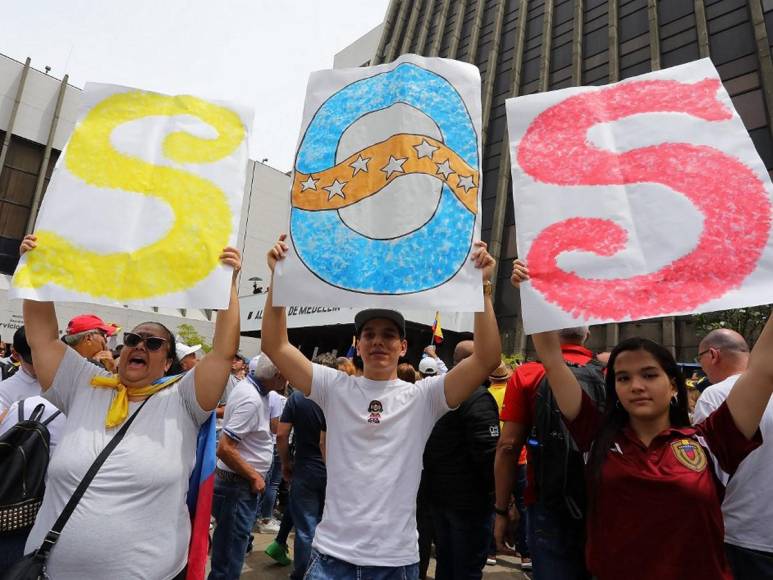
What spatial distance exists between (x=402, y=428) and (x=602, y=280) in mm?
1065

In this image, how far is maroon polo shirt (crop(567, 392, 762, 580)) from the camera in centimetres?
169

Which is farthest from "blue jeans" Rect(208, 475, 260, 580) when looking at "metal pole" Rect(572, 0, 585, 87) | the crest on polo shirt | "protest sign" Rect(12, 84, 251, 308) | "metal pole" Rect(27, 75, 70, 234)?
"metal pole" Rect(27, 75, 70, 234)

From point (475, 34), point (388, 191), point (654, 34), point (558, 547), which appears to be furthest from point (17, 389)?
point (475, 34)

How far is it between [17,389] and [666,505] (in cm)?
322

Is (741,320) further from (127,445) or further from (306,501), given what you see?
(127,445)

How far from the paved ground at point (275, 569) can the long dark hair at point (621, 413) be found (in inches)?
125

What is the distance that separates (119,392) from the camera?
2094 millimetres

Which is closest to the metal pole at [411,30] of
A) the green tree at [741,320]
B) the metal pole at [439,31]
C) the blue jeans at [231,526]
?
the metal pole at [439,31]

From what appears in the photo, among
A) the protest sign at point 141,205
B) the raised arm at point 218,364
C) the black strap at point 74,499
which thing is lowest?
the black strap at point 74,499

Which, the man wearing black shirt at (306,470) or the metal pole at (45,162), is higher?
the metal pole at (45,162)

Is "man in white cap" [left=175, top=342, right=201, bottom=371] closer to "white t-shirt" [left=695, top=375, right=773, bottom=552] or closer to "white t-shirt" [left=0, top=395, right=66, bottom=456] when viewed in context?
"white t-shirt" [left=0, top=395, right=66, bottom=456]

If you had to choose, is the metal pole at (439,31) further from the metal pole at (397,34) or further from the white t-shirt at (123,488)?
the white t-shirt at (123,488)

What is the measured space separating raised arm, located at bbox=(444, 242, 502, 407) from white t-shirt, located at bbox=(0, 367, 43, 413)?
2.35 meters

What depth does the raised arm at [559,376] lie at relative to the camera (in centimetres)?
207
